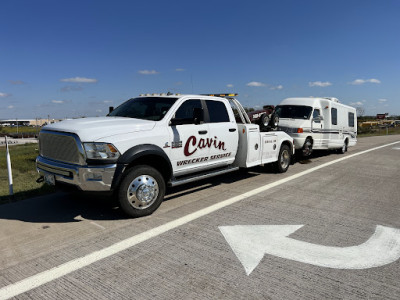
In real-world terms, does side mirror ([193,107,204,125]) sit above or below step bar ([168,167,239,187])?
above

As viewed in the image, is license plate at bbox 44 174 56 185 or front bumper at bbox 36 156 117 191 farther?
license plate at bbox 44 174 56 185

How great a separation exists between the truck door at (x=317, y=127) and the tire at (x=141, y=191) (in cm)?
828

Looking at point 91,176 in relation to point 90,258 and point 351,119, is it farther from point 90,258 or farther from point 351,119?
point 351,119

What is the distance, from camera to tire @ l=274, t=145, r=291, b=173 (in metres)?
8.51

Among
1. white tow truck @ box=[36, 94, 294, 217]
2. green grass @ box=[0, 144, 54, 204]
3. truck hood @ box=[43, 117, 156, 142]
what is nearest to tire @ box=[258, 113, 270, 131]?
white tow truck @ box=[36, 94, 294, 217]

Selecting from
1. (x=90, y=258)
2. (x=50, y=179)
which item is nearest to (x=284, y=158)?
(x=50, y=179)

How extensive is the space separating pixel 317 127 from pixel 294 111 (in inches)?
41.5

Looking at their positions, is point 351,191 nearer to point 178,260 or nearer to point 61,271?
point 178,260

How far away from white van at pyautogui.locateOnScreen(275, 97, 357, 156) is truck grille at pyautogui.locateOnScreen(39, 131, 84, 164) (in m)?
8.40

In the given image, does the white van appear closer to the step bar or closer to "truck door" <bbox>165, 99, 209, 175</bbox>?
the step bar

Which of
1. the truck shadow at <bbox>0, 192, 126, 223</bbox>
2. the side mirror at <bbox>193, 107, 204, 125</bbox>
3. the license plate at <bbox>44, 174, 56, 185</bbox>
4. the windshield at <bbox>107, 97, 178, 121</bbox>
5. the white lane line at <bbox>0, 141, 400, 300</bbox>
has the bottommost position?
the white lane line at <bbox>0, 141, 400, 300</bbox>

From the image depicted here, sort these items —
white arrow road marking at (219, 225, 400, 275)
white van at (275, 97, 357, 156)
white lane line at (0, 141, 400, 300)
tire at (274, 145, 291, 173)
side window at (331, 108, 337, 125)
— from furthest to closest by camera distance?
side window at (331, 108, 337, 125)
white van at (275, 97, 357, 156)
tire at (274, 145, 291, 173)
white arrow road marking at (219, 225, 400, 275)
white lane line at (0, 141, 400, 300)

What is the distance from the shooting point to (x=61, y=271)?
3.28 m

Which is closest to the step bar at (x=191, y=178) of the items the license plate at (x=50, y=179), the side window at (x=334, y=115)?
the license plate at (x=50, y=179)
